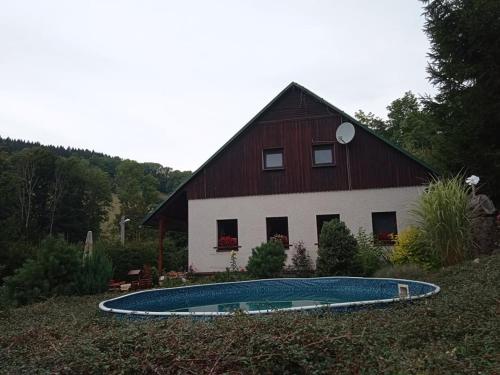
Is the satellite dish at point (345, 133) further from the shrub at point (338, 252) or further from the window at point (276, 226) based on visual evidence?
the shrub at point (338, 252)

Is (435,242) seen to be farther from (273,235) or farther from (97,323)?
(97,323)

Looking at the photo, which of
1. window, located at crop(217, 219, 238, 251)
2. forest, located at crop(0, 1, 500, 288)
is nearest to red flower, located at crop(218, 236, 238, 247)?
window, located at crop(217, 219, 238, 251)

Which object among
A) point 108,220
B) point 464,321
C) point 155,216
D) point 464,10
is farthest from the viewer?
point 108,220

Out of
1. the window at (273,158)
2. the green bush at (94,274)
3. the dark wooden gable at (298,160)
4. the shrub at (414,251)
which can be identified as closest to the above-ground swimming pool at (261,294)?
the shrub at (414,251)

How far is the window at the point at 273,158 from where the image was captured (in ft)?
50.7

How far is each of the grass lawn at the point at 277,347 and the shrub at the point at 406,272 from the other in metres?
4.96

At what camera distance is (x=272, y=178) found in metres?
15.2

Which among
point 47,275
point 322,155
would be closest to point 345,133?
point 322,155

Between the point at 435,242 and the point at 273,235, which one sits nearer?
the point at 435,242

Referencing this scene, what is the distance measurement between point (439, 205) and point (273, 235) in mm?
6885

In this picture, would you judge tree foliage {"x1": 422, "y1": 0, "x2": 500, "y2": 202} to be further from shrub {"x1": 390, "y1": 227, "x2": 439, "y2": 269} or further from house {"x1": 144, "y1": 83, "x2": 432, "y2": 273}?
shrub {"x1": 390, "y1": 227, "x2": 439, "y2": 269}

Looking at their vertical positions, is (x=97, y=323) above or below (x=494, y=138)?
below

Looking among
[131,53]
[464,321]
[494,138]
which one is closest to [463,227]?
[494,138]

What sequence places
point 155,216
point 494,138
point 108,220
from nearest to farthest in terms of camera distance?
point 494,138, point 155,216, point 108,220
